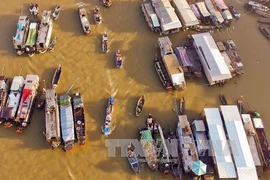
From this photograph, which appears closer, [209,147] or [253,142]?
[209,147]

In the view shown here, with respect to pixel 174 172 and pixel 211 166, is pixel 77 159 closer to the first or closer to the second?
pixel 174 172

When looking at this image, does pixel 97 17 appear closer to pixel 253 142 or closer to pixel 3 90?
pixel 3 90

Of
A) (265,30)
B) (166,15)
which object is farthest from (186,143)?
(265,30)

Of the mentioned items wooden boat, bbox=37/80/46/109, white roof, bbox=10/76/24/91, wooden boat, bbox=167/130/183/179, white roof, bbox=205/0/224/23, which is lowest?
wooden boat, bbox=167/130/183/179

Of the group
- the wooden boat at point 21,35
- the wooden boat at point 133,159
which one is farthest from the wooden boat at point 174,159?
the wooden boat at point 21,35

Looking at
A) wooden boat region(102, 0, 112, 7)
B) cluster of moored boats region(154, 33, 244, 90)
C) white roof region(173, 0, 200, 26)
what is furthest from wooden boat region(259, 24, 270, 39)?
wooden boat region(102, 0, 112, 7)

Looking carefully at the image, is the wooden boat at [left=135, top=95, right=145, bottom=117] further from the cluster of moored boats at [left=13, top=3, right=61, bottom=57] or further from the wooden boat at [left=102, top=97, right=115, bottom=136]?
the cluster of moored boats at [left=13, top=3, right=61, bottom=57]
